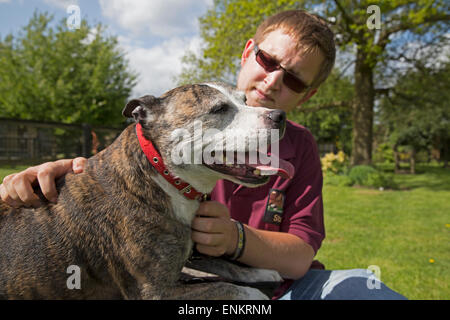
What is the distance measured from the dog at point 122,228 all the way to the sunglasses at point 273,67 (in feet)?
2.03

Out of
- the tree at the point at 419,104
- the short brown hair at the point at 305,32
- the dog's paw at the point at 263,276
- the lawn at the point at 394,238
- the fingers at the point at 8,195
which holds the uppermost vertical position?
the tree at the point at 419,104

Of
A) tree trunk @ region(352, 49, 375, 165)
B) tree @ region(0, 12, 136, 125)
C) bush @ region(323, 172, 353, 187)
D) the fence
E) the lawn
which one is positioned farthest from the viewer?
tree @ region(0, 12, 136, 125)

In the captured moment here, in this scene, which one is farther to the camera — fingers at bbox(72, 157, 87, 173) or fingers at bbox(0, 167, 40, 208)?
fingers at bbox(72, 157, 87, 173)

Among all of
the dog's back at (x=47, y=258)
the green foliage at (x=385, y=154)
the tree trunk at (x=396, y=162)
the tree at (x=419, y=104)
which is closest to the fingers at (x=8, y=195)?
the dog's back at (x=47, y=258)

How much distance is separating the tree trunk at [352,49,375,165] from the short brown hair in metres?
14.4

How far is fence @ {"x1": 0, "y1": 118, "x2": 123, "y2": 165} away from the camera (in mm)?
4526

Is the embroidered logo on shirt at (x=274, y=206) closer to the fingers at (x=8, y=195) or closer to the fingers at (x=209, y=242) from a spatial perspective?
the fingers at (x=209, y=242)

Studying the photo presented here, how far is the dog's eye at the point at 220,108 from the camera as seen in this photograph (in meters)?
2.11

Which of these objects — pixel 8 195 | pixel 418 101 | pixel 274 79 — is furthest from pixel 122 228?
pixel 418 101

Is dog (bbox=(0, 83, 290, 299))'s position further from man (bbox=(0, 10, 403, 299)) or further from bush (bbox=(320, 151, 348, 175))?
bush (bbox=(320, 151, 348, 175))

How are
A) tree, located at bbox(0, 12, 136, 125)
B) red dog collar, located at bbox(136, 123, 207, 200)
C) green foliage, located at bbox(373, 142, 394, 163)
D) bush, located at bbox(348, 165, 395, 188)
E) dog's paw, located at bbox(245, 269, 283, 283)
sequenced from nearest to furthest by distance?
red dog collar, located at bbox(136, 123, 207, 200)
dog's paw, located at bbox(245, 269, 283, 283)
bush, located at bbox(348, 165, 395, 188)
tree, located at bbox(0, 12, 136, 125)
green foliage, located at bbox(373, 142, 394, 163)

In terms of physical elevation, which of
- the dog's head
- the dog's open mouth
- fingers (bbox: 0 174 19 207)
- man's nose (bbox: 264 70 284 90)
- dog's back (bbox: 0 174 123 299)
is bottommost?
dog's back (bbox: 0 174 123 299)

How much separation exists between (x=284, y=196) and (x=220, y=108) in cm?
82

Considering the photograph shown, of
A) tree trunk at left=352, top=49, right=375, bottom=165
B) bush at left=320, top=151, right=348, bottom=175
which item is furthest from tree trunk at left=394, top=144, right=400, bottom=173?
bush at left=320, top=151, right=348, bottom=175
